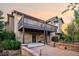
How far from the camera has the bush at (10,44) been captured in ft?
6.68

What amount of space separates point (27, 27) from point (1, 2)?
503mm

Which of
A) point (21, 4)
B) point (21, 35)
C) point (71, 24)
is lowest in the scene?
point (21, 35)

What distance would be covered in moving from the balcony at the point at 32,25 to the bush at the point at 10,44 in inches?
8.2

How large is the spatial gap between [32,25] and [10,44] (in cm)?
39

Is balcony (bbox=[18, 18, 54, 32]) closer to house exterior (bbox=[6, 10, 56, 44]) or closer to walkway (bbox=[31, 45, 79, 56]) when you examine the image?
house exterior (bbox=[6, 10, 56, 44])

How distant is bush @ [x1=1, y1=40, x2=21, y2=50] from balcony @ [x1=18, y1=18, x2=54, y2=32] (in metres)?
0.21

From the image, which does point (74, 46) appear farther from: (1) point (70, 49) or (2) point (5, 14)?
(2) point (5, 14)

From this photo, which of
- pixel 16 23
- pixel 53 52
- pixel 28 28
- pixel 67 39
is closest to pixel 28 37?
pixel 28 28

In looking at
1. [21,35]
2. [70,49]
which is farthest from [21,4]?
[70,49]

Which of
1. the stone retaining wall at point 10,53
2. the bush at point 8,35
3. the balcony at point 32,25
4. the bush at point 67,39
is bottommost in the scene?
the stone retaining wall at point 10,53

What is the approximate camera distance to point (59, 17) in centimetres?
214

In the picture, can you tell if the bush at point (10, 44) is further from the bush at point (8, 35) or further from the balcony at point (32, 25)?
the balcony at point (32, 25)

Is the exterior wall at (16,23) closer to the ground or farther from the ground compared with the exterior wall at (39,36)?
farther from the ground

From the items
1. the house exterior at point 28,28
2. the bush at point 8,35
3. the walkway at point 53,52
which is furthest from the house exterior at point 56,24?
the bush at point 8,35
